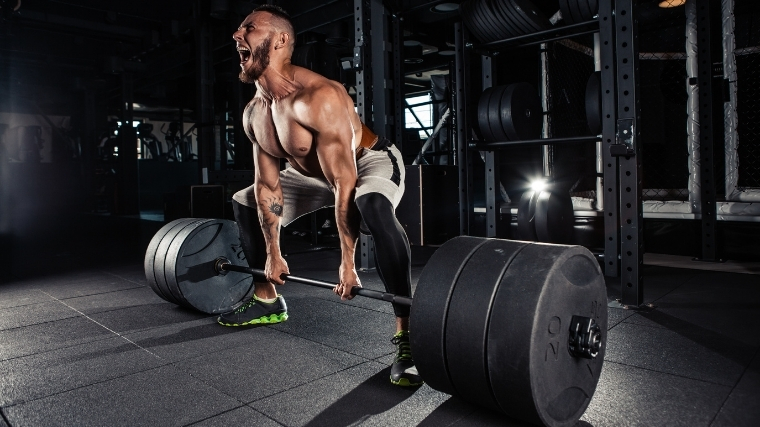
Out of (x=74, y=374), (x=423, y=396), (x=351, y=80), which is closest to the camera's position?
(x=423, y=396)

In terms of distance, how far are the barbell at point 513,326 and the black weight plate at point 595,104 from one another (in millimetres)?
1630

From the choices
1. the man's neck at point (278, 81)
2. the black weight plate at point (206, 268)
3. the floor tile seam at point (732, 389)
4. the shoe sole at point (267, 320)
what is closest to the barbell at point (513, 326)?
the floor tile seam at point (732, 389)

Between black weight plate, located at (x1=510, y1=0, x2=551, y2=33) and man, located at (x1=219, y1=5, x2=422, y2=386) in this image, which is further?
black weight plate, located at (x1=510, y1=0, x2=551, y2=33)

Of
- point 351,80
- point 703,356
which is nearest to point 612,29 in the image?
point 703,356

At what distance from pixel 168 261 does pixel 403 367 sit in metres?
1.21

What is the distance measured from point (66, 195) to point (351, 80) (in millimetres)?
7410

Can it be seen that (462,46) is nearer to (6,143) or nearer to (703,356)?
(703,356)

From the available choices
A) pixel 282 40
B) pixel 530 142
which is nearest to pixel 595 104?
pixel 530 142

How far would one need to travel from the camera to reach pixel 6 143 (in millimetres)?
11344

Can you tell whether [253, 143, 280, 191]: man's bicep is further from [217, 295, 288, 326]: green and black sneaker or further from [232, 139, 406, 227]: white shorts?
[217, 295, 288, 326]: green and black sneaker

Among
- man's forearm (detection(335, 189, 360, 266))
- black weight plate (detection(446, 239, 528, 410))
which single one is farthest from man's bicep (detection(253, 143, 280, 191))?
black weight plate (detection(446, 239, 528, 410))

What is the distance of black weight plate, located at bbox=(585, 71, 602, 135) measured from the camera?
2.62m

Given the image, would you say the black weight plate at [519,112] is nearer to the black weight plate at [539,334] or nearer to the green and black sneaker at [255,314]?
the green and black sneaker at [255,314]

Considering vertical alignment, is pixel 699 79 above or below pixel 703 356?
above
